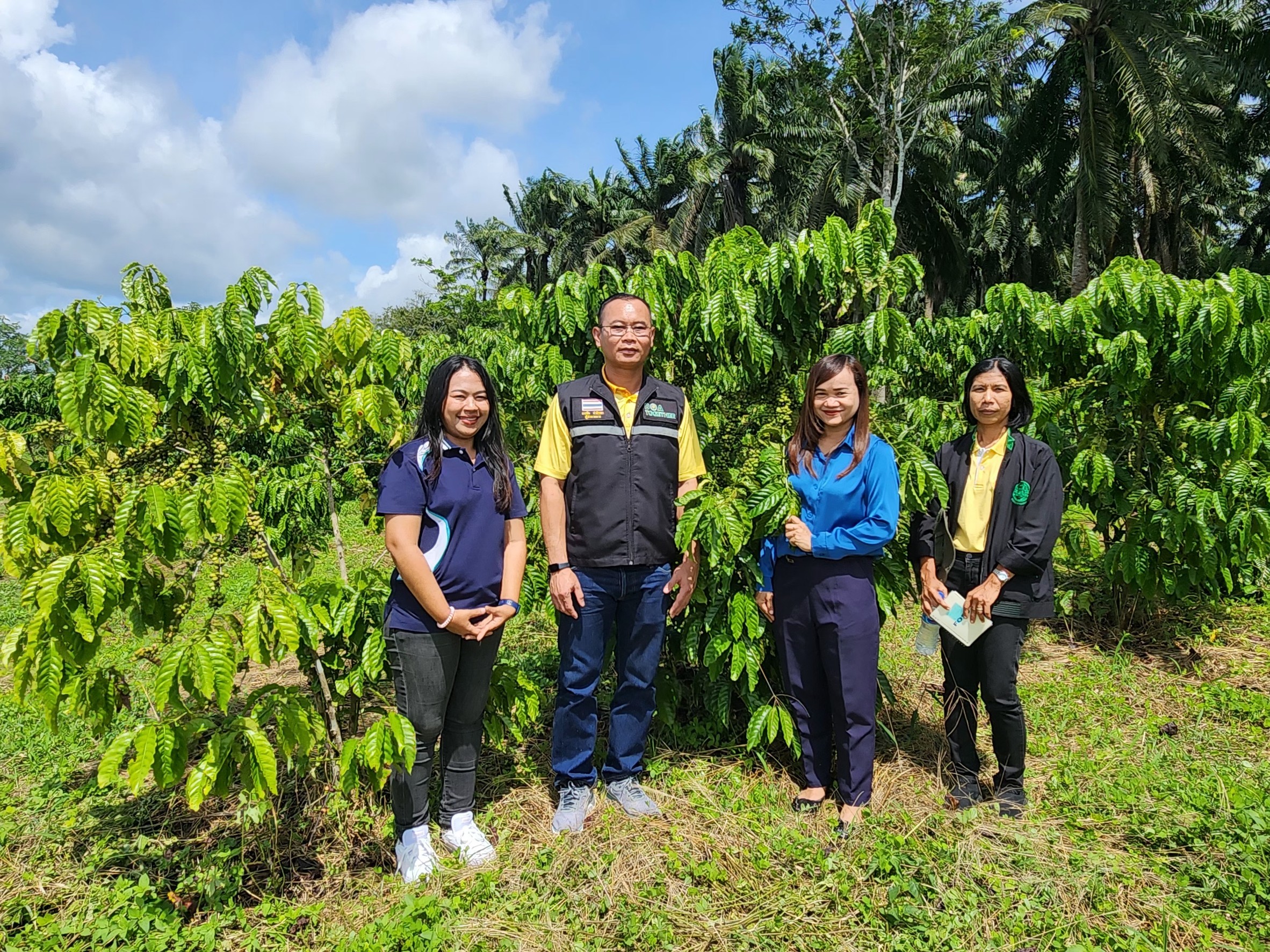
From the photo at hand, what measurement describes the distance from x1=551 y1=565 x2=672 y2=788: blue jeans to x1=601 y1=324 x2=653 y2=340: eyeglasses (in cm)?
79

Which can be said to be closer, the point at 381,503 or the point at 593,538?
the point at 381,503

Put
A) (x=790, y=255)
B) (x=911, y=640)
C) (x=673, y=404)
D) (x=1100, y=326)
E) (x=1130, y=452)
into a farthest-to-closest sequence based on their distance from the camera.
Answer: (x=911, y=640), (x=1130, y=452), (x=1100, y=326), (x=790, y=255), (x=673, y=404)

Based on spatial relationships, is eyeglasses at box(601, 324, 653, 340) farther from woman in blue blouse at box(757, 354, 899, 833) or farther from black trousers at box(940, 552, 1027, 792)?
black trousers at box(940, 552, 1027, 792)

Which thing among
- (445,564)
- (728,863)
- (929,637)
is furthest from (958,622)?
(445,564)

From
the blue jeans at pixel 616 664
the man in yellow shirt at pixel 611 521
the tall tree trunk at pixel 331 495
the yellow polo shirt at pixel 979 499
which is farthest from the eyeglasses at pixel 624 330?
the yellow polo shirt at pixel 979 499

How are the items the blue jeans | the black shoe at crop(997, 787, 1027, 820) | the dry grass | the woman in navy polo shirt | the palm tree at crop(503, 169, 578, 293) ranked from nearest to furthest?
1. the dry grass
2. the woman in navy polo shirt
3. the blue jeans
4. the black shoe at crop(997, 787, 1027, 820)
5. the palm tree at crop(503, 169, 578, 293)

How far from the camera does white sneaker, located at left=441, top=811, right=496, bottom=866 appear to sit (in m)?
2.65

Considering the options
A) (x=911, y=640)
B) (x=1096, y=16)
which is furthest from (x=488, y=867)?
(x=1096, y=16)

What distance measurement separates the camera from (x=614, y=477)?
2.65 metres

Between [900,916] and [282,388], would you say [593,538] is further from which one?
[900,916]

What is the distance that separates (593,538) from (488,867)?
1165mm

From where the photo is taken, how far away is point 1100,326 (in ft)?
12.9

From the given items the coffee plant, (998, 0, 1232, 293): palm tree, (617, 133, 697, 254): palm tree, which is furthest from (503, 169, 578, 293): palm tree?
the coffee plant

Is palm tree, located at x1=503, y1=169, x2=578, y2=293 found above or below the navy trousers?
above
